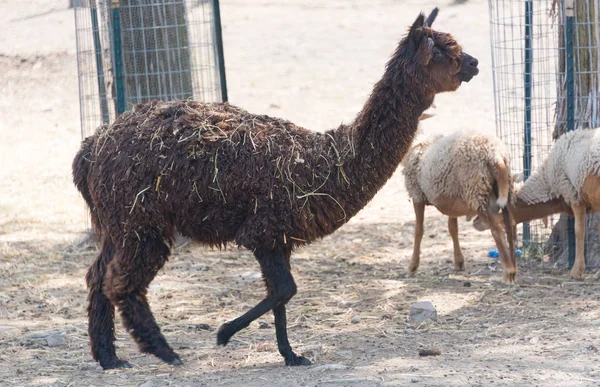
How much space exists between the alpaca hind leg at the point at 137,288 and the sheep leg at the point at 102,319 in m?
0.17

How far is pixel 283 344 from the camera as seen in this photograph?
5.28 meters

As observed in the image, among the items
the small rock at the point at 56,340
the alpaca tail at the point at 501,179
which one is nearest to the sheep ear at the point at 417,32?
the alpaca tail at the point at 501,179

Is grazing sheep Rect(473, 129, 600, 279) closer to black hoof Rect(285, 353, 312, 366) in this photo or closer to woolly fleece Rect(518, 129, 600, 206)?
woolly fleece Rect(518, 129, 600, 206)

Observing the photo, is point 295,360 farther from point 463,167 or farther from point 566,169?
point 566,169

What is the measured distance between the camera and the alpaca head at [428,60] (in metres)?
5.32

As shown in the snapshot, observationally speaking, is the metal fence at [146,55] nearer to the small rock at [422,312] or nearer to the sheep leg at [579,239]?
the small rock at [422,312]

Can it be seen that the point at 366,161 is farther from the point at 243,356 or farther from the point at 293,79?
the point at 293,79

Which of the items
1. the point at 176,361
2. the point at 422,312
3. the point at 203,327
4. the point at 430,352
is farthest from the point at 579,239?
the point at 176,361

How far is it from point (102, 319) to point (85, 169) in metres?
0.95

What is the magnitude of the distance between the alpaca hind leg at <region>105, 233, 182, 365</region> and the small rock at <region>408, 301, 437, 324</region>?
188 cm

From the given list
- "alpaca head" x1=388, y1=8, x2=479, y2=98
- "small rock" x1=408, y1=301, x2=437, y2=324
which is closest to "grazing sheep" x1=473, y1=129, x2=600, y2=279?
"small rock" x1=408, y1=301, x2=437, y2=324

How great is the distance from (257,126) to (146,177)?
0.74 m

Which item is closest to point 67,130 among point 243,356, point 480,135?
point 480,135

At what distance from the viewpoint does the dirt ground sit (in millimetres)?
5141
